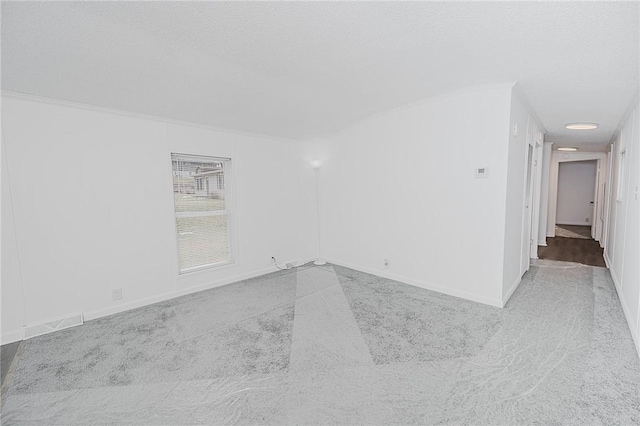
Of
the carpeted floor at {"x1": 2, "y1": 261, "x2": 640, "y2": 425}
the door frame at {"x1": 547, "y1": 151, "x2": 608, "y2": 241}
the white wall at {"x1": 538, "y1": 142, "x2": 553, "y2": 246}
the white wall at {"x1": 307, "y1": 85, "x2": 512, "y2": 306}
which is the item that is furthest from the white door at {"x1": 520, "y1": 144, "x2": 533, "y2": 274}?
the door frame at {"x1": 547, "y1": 151, "x2": 608, "y2": 241}

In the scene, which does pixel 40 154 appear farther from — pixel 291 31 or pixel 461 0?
pixel 461 0

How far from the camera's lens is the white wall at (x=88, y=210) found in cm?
262

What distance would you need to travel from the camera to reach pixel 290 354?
2270 mm

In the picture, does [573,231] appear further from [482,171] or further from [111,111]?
[111,111]

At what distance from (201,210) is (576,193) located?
1086 cm

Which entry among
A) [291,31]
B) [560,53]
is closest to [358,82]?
[291,31]

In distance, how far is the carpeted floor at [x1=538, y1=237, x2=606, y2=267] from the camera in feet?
16.1

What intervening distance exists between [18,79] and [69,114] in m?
0.55

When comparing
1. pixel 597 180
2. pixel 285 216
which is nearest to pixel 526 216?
pixel 285 216

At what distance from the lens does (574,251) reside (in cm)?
550

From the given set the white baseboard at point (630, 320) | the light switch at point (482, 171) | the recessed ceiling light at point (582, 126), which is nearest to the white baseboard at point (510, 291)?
the white baseboard at point (630, 320)

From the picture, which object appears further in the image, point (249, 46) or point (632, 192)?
point (632, 192)

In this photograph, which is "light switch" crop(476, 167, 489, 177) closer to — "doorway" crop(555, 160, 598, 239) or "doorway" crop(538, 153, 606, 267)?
"doorway" crop(538, 153, 606, 267)

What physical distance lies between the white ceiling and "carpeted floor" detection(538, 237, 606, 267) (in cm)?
275
